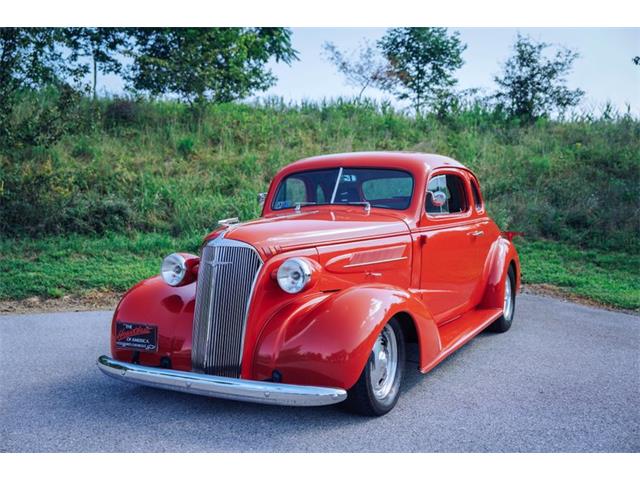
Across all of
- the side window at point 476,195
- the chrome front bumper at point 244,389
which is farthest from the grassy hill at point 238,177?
the chrome front bumper at point 244,389

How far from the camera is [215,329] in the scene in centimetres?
370

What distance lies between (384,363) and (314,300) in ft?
2.15

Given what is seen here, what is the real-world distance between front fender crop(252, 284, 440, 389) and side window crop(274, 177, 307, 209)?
5.17 feet

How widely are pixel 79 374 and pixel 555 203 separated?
10.4m

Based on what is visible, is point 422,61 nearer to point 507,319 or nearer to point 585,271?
point 585,271

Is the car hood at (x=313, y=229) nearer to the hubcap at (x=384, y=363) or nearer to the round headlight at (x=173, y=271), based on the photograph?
the round headlight at (x=173, y=271)

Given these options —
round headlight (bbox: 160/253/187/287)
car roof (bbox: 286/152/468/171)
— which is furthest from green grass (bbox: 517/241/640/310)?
round headlight (bbox: 160/253/187/287)

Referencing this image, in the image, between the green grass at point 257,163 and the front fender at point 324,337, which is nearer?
the front fender at point 324,337

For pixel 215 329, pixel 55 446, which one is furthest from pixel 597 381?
pixel 55 446

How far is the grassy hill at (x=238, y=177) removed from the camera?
9391mm

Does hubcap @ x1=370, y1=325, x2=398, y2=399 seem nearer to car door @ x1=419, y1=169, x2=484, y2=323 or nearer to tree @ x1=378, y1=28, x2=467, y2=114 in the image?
car door @ x1=419, y1=169, x2=484, y2=323

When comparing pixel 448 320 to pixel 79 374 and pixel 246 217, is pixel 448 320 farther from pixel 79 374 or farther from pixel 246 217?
pixel 246 217

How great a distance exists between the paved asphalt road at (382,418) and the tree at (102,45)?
8132 millimetres

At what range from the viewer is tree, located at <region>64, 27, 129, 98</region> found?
1180 cm
